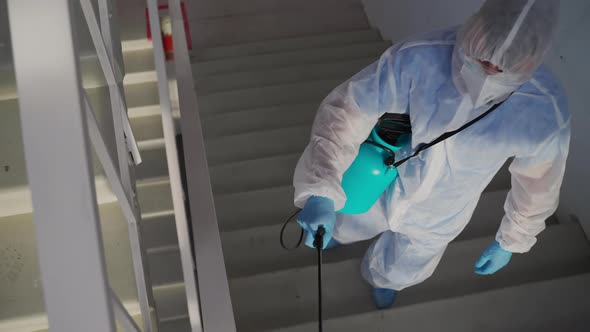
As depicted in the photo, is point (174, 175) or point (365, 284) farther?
point (365, 284)

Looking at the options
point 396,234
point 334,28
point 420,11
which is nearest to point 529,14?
point 396,234

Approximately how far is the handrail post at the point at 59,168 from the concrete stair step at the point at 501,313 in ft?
4.69

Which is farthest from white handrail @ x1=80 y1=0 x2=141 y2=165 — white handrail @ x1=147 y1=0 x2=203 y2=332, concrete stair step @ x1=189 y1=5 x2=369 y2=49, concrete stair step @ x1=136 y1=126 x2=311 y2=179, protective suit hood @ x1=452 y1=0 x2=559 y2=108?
concrete stair step @ x1=189 y1=5 x2=369 y2=49

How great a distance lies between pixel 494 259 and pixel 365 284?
0.55 meters

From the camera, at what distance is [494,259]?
167cm

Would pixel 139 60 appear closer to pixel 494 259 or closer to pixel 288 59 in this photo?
pixel 288 59

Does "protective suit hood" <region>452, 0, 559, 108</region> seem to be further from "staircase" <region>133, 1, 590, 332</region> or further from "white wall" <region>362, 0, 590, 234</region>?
"staircase" <region>133, 1, 590, 332</region>

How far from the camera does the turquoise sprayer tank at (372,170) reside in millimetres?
1466

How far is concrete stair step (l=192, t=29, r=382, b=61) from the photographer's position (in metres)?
3.54

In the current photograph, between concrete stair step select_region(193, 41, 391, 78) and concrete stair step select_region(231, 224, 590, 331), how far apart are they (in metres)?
1.65

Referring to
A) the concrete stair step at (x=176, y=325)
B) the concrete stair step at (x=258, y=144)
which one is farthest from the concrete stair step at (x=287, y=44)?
the concrete stair step at (x=176, y=325)

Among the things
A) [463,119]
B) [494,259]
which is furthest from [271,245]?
[463,119]

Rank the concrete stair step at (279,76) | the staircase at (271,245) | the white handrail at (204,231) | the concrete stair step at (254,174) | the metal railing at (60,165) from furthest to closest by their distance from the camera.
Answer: the concrete stair step at (279,76)
the concrete stair step at (254,174)
the white handrail at (204,231)
the staircase at (271,245)
the metal railing at (60,165)

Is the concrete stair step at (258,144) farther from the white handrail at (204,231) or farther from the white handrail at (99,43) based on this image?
the white handrail at (99,43)
